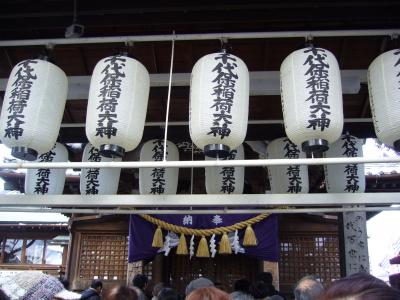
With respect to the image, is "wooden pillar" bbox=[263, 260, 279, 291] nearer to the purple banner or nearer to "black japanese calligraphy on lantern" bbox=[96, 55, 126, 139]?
the purple banner

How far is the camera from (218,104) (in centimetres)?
398

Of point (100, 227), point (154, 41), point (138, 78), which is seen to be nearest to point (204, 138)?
Result: point (138, 78)

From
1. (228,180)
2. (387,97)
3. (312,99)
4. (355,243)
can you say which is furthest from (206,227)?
(387,97)

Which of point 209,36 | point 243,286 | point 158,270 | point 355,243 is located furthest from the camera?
point 158,270

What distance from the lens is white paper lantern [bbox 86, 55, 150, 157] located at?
405 cm

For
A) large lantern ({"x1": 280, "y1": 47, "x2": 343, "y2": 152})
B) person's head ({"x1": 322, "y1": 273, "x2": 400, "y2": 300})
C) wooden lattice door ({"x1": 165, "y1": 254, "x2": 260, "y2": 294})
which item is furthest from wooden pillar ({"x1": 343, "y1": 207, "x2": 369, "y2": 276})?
person's head ({"x1": 322, "y1": 273, "x2": 400, "y2": 300})

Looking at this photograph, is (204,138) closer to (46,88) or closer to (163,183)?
(46,88)

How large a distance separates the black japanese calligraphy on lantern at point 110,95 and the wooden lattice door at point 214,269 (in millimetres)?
6424

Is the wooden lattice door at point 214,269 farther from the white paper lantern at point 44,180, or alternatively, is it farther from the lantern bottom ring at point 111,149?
the lantern bottom ring at point 111,149

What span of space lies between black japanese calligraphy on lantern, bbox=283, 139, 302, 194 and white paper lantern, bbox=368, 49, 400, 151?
6.81 feet

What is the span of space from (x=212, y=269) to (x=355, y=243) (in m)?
3.29

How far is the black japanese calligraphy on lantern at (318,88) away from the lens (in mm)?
3832

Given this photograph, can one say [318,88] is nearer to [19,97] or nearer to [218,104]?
[218,104]

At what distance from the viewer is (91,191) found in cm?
618
